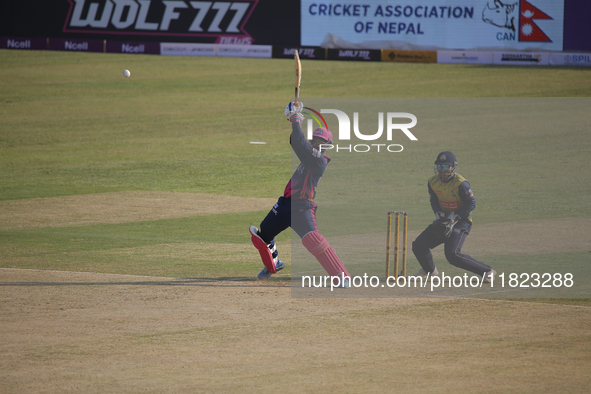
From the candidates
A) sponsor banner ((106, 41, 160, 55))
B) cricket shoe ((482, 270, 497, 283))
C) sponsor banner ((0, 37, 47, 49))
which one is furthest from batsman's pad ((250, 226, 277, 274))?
sponsor banner ((0, 37, 47, 49))

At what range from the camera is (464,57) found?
37.4 metres

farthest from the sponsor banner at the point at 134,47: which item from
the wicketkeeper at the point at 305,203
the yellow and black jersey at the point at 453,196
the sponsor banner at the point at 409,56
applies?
the yellow and black jersey at the point at 453,196

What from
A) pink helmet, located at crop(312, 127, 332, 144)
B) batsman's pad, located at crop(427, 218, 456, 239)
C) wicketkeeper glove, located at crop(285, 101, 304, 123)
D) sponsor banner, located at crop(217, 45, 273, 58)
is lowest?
batsman's pad, located at crop(427, 218, 456, 239)

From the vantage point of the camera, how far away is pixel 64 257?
41.5 feet

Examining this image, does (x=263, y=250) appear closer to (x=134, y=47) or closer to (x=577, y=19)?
(x=577, y=19)

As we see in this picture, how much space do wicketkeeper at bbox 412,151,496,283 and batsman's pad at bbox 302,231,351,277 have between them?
1.13m

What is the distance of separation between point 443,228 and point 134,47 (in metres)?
31.9

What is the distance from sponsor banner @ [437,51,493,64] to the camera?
1448 inches

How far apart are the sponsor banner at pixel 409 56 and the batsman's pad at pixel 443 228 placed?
1101 inches

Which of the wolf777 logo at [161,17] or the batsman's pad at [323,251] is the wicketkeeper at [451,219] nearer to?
the batsman's pad at [323,251]

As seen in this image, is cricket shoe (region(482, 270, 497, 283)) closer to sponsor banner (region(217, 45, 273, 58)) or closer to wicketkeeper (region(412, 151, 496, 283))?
wicketkeeper (region(412, 151, 496, 283))

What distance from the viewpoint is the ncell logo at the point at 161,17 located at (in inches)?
1500

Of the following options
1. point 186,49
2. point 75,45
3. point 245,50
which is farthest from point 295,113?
point 75,45

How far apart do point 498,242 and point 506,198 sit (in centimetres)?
503
